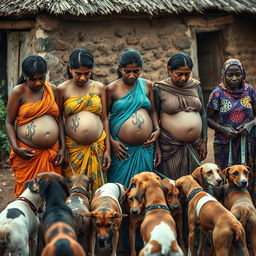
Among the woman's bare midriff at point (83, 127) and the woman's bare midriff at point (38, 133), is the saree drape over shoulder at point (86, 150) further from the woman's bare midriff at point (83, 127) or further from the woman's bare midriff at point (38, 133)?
the woman's bare midriff at point (38, 133)

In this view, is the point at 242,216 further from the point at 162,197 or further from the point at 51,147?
the point at 51,147

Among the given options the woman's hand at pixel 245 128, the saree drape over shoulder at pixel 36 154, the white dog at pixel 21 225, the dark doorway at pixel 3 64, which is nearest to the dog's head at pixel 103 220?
the white dog at pixel 21 225

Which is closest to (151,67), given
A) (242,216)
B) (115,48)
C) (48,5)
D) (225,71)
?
(115,48)

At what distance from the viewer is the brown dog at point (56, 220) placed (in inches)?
148

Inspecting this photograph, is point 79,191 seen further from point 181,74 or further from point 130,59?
point 181,74

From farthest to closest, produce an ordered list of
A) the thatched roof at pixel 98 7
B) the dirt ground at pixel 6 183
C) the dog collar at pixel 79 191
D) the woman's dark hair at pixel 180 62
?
1. the thatched roof at pixel 98 7
2. the dirt ground at pixel 6 183
3. the woman's dark hair at pixel 180 62
4. the dog collar at pixel 79 191

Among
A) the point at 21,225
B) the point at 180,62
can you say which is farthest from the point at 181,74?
the point at 21,225

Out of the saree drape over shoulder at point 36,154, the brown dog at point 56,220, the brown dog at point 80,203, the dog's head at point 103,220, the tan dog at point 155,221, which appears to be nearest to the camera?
the brown dog at point 56,220

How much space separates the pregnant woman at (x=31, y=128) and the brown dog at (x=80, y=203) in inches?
14.6

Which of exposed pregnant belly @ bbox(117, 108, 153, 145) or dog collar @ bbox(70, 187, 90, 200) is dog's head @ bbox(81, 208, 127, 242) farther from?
exposed pregnant belly @ bbox(117, 108, 153, 145)

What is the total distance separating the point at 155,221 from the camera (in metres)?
4.36

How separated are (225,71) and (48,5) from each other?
3699 mm

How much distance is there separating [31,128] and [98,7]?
3.91 m

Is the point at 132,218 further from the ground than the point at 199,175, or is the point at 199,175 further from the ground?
the point at 199,175
